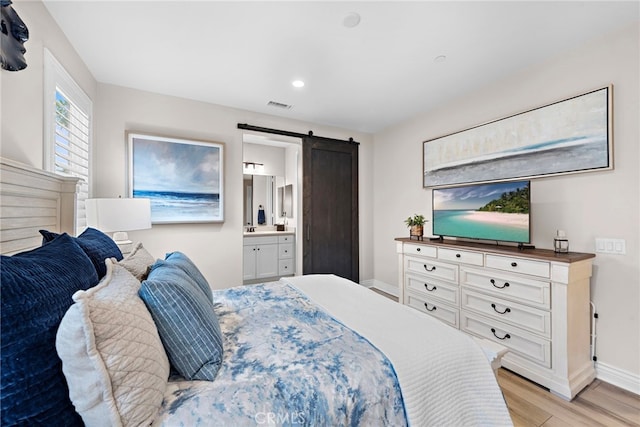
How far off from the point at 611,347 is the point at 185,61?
422 cm

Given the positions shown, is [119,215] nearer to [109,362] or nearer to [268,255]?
[109,362]

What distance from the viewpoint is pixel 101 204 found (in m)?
2.20

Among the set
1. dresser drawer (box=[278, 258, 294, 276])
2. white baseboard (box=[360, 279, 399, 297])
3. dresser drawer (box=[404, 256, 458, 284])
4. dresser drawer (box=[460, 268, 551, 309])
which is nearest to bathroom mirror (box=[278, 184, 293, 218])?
dresser drawer (box=[278, 258, 294, 276])

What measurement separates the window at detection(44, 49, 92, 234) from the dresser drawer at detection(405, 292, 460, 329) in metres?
3.41

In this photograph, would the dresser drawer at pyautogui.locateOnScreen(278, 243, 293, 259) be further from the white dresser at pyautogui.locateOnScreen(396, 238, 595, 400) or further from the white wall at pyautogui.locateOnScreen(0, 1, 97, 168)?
the white wall at pyautogui.locateOnScreen(0, 1, 97, 168)

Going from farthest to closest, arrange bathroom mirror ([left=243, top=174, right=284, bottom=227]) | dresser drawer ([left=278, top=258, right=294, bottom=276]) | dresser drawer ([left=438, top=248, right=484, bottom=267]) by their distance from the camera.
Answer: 1. bathroom mirror ([left=243, top=174, right=284, bottom=227])
2. dresser drawer ([left=278, top=258, right=294, bottom=276])
3. dresser drawer ([left=438, top=248, right=484, bottom=267])

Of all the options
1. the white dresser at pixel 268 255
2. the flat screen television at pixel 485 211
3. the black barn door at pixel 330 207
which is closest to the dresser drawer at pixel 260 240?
the white dresser at pixel 268 255

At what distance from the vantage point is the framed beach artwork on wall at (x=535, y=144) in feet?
6.94

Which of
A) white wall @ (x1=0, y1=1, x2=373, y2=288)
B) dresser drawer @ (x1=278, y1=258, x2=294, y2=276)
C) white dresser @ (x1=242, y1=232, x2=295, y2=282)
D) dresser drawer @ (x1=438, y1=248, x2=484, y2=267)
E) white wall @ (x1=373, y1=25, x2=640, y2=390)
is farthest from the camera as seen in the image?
dresser drawer @ (x1=278, y1=258, x2=294, y2=276)

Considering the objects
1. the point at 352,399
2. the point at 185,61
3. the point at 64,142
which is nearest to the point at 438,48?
the point at 185,61

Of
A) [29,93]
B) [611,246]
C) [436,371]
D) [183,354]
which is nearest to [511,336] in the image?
[611,246]

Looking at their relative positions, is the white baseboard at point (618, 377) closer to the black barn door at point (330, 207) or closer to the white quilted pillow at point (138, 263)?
the black barn door at point (330, 207)

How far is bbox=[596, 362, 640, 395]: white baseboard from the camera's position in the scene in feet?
6.34

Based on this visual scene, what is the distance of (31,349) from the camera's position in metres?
0.64
